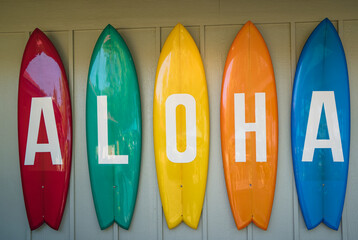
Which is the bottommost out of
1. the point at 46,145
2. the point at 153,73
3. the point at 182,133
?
the point at 46,145

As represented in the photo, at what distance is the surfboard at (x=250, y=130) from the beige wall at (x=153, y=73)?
0.10 metres

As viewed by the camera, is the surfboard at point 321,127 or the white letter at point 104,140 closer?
the surfboard at point 321,127

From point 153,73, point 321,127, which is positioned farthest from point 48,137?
point 321,127

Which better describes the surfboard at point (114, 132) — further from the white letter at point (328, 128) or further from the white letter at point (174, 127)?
the white letter at point (328, 128)

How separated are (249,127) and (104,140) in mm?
1311

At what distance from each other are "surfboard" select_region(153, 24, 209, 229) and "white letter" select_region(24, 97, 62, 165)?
935 millimetres

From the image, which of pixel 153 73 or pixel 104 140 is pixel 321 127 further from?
pixel 104 140

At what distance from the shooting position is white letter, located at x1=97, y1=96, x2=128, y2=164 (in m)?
2.35

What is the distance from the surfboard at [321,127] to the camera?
2.24m

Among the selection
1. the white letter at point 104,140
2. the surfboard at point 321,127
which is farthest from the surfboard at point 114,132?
the surfboard at point 321,127

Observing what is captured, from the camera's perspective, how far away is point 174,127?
7.55ft

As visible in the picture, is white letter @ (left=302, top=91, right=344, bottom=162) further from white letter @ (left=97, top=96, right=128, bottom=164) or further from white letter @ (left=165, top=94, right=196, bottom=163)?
white letter @ (left=97, top=96, right=128, bottom=164)

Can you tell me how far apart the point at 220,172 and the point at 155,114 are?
2.61 feet

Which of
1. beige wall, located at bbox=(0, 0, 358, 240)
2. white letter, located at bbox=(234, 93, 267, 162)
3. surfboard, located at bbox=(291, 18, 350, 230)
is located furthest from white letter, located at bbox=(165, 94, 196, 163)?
surfboard, located at bbox=(291, 18, 350, 230)
